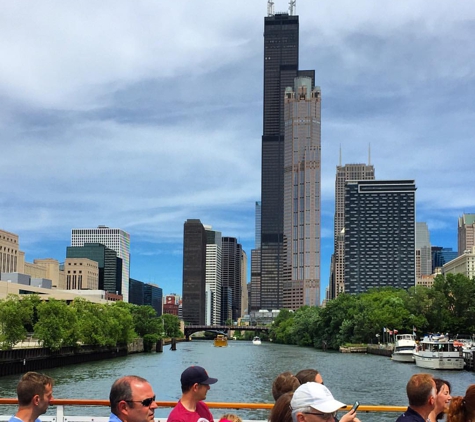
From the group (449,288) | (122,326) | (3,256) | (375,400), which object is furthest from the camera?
(3,256)

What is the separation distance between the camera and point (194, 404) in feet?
28.1

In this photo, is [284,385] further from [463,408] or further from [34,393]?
[34,393]

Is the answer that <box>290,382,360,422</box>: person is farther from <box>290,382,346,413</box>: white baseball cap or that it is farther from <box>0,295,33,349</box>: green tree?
<box>0,295,33,349</box>: green tree

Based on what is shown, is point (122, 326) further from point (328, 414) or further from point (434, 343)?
point (328, 414)

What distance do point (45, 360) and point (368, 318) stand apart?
7074 centimetres

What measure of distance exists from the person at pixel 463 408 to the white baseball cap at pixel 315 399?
8.01ft

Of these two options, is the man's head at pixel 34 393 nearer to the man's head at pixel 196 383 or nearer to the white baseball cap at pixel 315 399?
the man's head at pixel 196 383

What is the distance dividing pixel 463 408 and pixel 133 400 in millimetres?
3649

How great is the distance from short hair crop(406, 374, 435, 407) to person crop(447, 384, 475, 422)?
0.94 feet

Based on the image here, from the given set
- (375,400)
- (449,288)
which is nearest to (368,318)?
(449,288)

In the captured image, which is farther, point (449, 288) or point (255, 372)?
point (449, 288)

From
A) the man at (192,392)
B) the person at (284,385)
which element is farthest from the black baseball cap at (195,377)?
the person at (284,385)

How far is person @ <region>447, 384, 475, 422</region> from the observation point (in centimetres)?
741

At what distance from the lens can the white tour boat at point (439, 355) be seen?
76.0m
